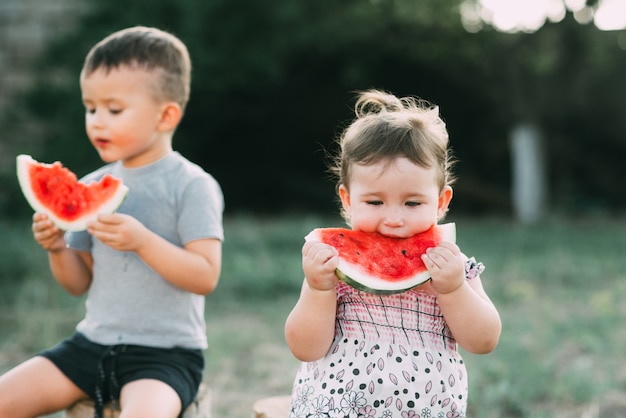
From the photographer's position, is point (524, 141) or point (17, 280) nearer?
point (17, 280)

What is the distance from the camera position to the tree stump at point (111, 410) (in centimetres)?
308

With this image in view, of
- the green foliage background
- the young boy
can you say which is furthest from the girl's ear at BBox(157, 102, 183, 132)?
the green foliage background

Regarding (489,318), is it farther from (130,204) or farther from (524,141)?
(524,141)

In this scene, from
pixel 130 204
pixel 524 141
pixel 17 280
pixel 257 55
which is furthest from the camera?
pixel 524 141

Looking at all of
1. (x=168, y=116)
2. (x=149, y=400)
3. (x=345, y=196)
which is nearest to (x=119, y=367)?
(x=149, y=400)

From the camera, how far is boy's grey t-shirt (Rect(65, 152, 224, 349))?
321cm

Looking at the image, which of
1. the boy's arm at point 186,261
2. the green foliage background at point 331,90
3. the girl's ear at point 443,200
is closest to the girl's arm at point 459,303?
the girl's ear at point 443,200

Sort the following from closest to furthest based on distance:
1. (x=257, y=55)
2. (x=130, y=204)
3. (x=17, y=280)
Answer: (x=130, y=204)
(x=17, y=280)
(x=257, y=55)

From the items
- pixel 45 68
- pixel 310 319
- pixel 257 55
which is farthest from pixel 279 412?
pixel 45 68

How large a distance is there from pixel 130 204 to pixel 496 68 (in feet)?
36.2

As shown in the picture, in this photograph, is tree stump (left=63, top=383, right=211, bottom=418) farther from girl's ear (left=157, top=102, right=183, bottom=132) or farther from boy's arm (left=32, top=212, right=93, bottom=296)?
girl's ear (left=157, top=102, right=183, bottom=132)

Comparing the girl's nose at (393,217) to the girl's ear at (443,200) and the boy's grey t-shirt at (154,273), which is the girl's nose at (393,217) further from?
the boy's grey t-shirt at (154,273)

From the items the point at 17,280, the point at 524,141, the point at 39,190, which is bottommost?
the point at 39,190

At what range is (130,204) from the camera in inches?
130
